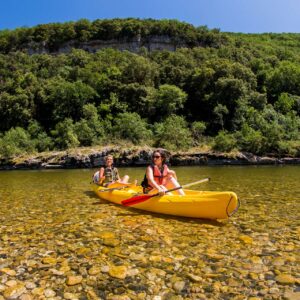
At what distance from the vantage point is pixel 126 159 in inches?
1598

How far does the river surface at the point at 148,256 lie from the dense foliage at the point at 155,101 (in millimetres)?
35940

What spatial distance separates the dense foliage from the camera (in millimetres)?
47125

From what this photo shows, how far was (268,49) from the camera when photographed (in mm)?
87125

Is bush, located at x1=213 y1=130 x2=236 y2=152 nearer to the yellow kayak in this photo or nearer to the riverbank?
the riverbank

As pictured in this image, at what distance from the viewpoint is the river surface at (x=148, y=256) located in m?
4.20

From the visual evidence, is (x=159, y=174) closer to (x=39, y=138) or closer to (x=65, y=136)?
(x=65, y=136)

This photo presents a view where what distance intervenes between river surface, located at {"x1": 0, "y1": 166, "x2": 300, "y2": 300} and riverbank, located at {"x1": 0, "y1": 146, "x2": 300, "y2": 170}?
31567 mm

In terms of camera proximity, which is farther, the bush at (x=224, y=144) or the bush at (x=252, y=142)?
the bush at (x=252, y=142)

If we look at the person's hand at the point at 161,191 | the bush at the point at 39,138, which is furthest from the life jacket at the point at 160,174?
the bush at the point at 39,138

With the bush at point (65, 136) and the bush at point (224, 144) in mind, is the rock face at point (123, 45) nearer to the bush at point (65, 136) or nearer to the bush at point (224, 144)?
the bush at point (65, 136)

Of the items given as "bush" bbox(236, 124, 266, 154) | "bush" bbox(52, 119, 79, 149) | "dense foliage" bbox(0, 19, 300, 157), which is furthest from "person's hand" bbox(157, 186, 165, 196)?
"bush" bbox(52, 119, 79, 149)

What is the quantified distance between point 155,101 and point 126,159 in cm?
2102

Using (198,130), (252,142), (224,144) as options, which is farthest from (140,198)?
(198,130)

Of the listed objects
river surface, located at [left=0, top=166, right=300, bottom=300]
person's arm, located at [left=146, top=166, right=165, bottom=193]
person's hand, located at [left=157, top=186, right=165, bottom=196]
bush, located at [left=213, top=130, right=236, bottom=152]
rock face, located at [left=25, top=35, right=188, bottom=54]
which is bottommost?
river surface, located at [left=0, top=166, right=300, bottom=300]
